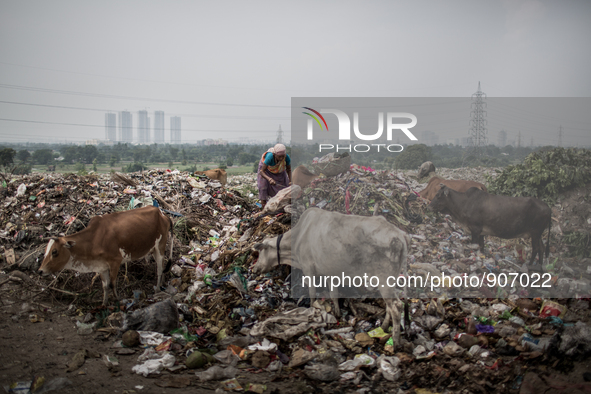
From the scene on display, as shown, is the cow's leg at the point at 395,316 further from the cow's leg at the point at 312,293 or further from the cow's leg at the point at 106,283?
the cow's leg at the point at 106,283

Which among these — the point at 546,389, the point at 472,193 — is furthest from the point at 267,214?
the point at 546,389

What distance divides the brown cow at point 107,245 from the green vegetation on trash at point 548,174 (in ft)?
19.0

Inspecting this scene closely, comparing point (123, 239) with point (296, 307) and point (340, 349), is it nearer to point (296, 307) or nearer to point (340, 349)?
point (296, 307)

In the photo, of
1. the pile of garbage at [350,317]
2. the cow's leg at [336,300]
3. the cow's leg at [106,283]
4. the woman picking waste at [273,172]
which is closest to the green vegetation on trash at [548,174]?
the pile of garbage at [350,317]

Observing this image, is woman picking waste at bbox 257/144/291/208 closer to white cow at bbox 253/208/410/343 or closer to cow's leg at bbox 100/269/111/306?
white cow at bbox 253/208/410/343

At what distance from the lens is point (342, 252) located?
4785 mm

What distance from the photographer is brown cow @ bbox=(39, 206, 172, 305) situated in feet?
16.4

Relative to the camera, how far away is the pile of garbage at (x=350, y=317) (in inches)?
158

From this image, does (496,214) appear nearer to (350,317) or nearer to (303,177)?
(350,317)

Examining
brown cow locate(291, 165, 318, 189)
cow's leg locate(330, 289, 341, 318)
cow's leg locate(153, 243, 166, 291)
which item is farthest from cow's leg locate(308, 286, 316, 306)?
cow's leg locate(153, 243, 166, 291)

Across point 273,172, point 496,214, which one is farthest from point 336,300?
point 273,172

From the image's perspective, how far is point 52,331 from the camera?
16.1 ft

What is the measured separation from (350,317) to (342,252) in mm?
1024

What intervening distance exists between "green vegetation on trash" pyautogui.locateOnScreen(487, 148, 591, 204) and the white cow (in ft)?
8.84
